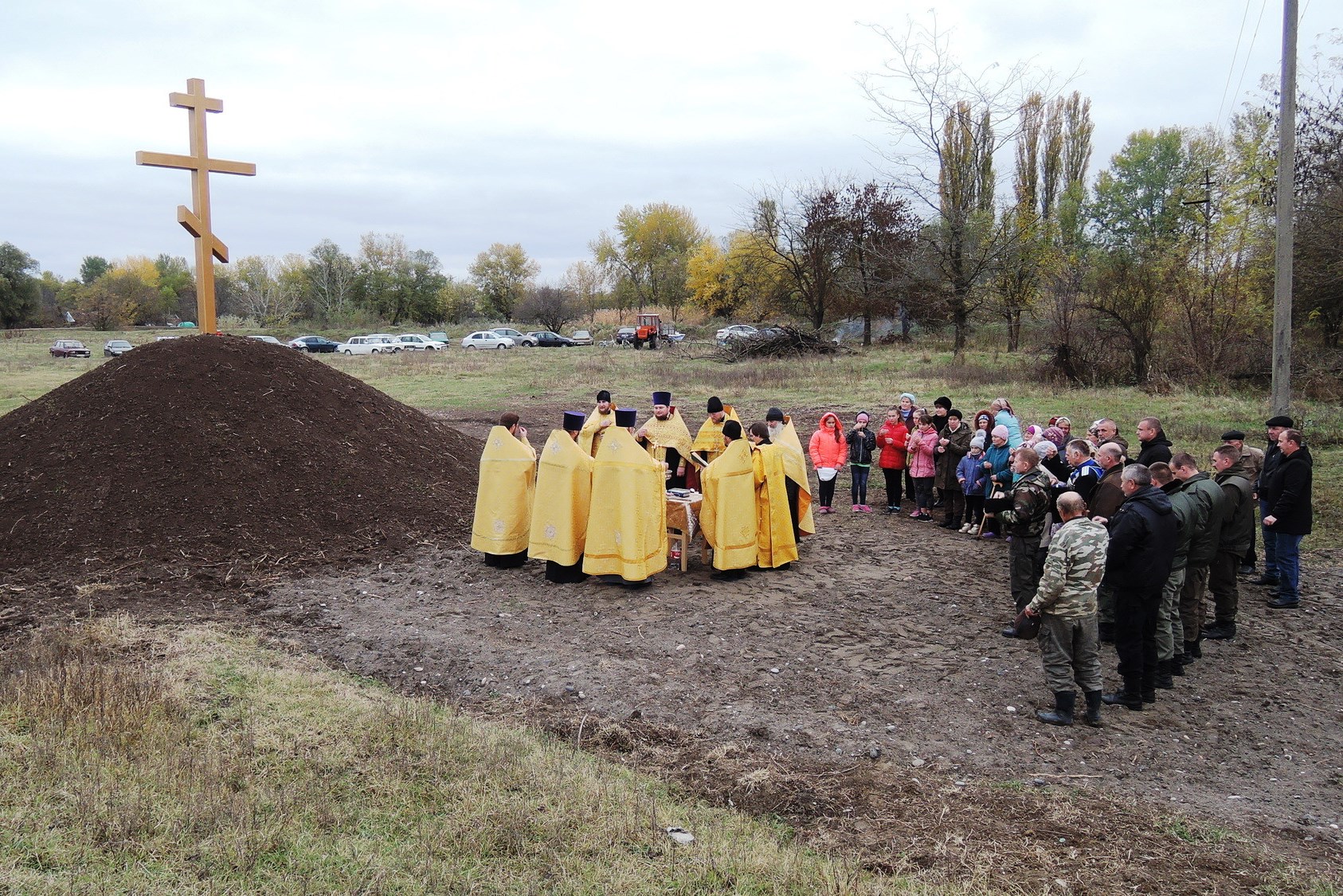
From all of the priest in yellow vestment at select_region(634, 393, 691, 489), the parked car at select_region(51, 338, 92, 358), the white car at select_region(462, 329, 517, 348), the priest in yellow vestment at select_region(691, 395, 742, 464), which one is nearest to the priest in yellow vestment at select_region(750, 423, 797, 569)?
the priest in yellow vestment at select_region(691, 395, 742, 464)

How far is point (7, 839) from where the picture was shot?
11.9 feet

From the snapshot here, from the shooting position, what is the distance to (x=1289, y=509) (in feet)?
25.0

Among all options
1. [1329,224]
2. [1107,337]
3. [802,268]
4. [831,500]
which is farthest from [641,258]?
[831,500]

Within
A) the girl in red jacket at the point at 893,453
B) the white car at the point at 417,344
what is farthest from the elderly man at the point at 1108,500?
the white car at the point at 417,344

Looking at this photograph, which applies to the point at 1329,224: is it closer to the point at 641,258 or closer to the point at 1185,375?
the point at 1185,375

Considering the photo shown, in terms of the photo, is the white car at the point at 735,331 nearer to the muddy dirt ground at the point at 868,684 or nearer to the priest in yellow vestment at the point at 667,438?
the priest in yellow vestment at the point at 667,438

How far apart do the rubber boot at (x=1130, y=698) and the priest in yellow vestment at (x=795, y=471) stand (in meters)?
3.91

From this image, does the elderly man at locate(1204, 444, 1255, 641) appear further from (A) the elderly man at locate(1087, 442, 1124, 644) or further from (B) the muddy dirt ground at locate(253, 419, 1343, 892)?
(A) the elderly man at locate(1087, 442, 1124, 644)

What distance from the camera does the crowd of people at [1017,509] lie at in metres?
5.65

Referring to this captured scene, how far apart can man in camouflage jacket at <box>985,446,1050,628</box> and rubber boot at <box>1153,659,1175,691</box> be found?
1045 mm

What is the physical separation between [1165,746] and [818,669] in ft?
7.31

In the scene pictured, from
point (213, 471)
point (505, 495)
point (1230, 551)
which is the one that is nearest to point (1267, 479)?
point (1230, 551)

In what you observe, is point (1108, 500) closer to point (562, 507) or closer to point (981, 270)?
point (562, 507)

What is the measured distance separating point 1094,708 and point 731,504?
12.1 feet
